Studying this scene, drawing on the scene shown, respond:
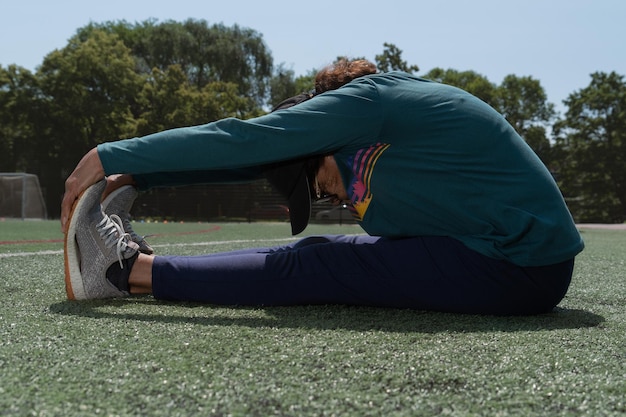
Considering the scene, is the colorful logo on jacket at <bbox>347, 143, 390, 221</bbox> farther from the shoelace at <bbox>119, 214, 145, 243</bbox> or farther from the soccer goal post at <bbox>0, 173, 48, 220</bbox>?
the soccer goal post at <bbox>0, 173, 48, 220</bbox>

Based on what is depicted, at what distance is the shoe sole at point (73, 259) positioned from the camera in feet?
8.21

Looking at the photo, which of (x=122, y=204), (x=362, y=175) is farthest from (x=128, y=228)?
(x=362, y=175)

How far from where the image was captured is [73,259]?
8.36ft

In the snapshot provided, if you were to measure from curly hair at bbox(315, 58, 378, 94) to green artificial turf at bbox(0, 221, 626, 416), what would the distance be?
0.87m

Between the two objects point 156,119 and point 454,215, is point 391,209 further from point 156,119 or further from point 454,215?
point 156,119

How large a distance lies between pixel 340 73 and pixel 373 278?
0.81m

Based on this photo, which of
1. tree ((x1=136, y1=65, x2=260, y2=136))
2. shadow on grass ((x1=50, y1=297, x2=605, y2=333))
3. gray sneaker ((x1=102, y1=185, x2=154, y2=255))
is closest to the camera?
shadow on grass ((x1=50, y1=297, x2=605, y2=333))

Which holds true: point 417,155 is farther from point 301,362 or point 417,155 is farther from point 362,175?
point 301,362

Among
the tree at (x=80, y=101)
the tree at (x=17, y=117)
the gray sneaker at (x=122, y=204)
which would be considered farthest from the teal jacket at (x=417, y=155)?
the tree at (x=17, y=117)

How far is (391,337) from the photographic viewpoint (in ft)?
6.19

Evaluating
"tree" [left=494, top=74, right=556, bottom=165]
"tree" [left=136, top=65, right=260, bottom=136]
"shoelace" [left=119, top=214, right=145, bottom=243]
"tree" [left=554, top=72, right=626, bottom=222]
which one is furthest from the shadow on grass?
"tree" [left=494, top=74, right=556, bottom=165]

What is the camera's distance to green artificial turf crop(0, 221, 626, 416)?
4.11ft

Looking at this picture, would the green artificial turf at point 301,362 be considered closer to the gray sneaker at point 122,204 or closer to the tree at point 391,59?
the gray sneaker at point 122,204

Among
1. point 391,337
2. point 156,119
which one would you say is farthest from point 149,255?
point 156,119
